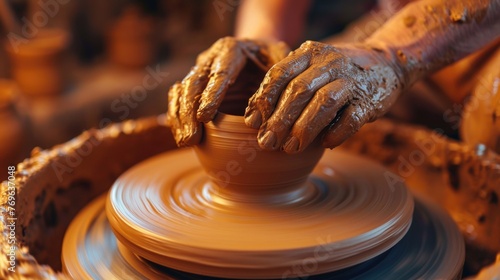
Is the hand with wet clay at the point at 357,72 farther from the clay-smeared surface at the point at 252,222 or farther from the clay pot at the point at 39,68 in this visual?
the clay pot at the point at 39,68

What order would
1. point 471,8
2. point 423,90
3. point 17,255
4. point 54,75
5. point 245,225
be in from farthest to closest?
point 54,75
point 423,90
point 471,8
point 245,225
point 17,255

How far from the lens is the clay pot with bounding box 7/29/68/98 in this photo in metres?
3.20

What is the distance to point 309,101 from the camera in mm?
1063

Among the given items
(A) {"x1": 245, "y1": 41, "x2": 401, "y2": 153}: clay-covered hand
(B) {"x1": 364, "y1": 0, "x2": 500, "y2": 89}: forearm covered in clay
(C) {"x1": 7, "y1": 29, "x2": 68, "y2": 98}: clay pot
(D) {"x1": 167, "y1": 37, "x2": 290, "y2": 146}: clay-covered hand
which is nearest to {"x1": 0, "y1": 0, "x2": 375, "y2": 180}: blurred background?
(C) {"x1": 7, "y1": 29, "x2": 68, "y2": 98}: clay pot

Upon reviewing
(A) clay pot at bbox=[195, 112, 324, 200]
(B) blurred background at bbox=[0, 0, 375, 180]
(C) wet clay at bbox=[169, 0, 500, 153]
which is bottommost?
(B) blurred background at bbox=[0, 0, 375, 180]

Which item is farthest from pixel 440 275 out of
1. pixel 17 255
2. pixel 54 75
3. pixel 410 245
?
pixel 54 75

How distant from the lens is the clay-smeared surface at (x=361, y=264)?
3.74ft

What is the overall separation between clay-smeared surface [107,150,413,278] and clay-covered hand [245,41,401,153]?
6.4 inches

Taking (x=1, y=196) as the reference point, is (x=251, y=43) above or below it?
above

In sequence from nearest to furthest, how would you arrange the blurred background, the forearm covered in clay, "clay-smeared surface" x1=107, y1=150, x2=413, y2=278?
"clay-smeared surface" x1=107, y1=150, x2=413, y2=278 → the forearm covered in clay → the blurred background

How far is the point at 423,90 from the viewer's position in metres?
2.04

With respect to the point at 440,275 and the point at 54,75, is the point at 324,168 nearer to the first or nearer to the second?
the point at 440,275

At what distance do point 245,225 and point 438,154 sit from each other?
78 cm

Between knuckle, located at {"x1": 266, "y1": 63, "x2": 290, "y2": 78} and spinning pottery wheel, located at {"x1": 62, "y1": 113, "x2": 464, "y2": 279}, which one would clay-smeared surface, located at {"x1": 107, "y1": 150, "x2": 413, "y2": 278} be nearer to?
spinning pottery wheel, located at {"x1": 62, "y1": 113, "x2": 464, "y2": 279}
